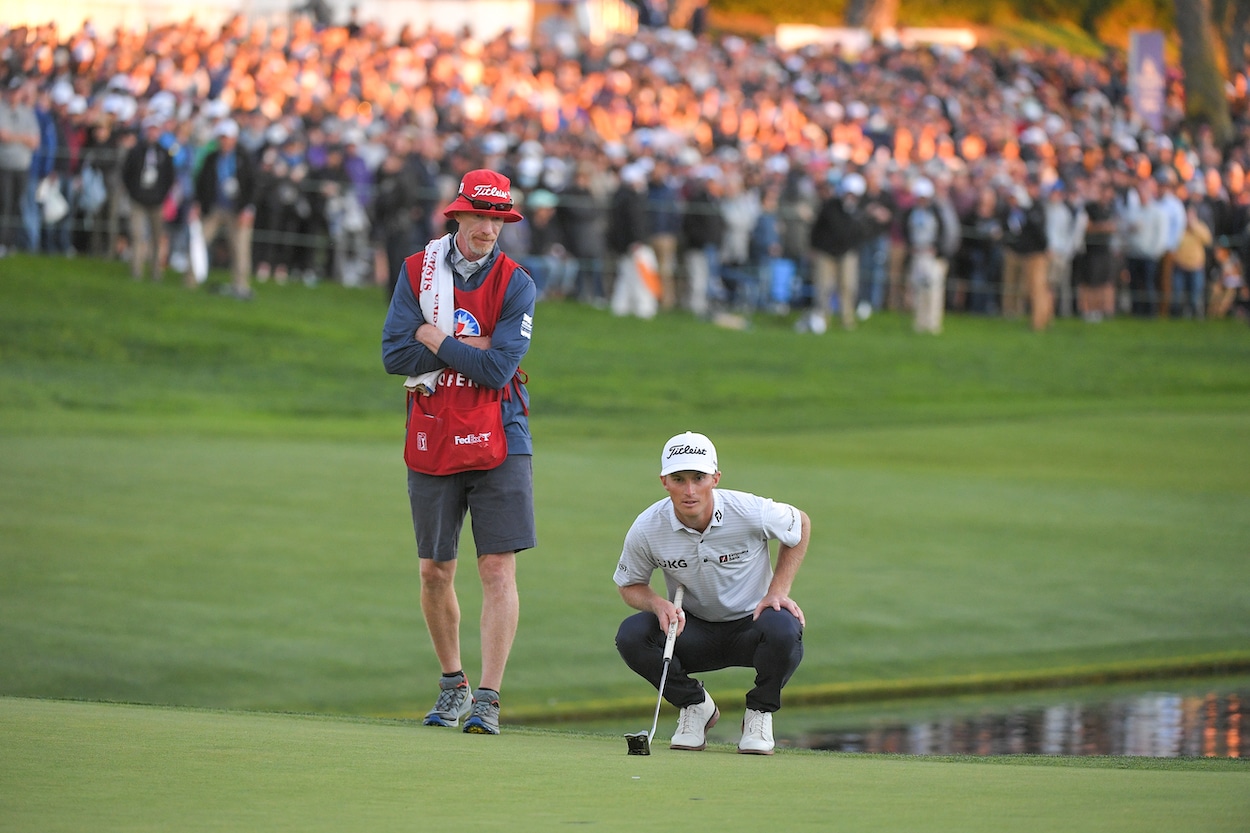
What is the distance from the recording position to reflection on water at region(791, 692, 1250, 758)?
359 inches

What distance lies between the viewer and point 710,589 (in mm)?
7391

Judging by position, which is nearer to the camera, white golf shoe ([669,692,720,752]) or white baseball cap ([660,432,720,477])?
white baseball cap ([660,432,720,477])

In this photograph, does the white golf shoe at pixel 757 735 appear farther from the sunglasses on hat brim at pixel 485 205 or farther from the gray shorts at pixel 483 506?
the sunglasses on hat brim at pixel 485 205

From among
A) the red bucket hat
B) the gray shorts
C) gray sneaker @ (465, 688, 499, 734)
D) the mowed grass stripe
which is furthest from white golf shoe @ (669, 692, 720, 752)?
the red bucket hat

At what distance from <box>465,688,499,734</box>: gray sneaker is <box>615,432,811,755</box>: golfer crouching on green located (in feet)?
1.83

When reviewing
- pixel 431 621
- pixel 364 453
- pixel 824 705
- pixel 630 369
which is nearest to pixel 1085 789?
pixel 431 621

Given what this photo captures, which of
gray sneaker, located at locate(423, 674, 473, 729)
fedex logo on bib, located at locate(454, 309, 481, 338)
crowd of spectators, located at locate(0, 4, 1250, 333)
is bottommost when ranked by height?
gray sneaker, located at locate(423, 674, 473, 729)

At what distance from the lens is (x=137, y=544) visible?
1268 cm

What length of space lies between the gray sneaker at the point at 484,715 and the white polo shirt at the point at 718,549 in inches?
26.6

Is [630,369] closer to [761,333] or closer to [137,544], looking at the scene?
[761,333]

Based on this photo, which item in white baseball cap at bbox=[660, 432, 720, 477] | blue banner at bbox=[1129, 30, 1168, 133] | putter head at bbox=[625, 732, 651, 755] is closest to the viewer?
putter head at bbox=[625, 732, 651, 755]

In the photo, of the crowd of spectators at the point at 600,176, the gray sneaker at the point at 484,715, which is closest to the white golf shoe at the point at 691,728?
the gray sneaker at the point at 484,715

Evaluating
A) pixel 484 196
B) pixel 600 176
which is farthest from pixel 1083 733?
pixel 600 176

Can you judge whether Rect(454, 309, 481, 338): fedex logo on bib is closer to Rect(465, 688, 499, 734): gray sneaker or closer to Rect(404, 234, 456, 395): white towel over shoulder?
Rect(404, 234, 456, 395): white towel over shoulder
